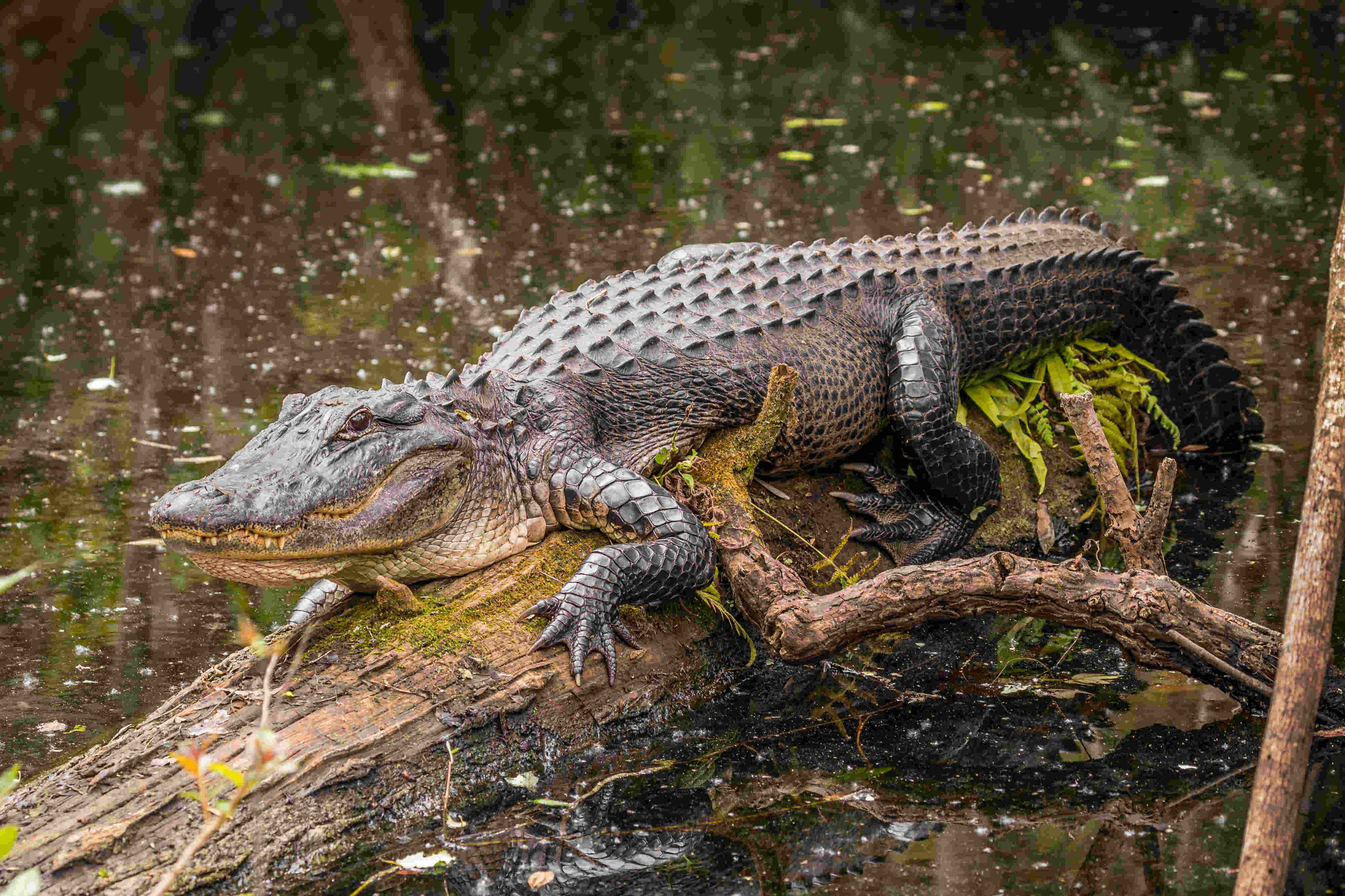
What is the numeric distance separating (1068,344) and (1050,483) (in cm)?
75

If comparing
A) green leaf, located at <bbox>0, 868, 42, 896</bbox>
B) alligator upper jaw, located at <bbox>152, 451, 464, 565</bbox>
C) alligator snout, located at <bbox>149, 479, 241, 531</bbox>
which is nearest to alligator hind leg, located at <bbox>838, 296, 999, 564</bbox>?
alligator upper jaw, located at <bbox>152, 451, 464, 565</bbox>

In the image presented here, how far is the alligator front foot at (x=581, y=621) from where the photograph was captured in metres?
Answer: 4.38

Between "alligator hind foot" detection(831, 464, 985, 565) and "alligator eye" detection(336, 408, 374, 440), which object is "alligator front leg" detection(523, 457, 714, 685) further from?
"alligator hind foot" detection(831, 464, 985, 565)

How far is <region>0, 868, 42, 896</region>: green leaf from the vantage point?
304cm

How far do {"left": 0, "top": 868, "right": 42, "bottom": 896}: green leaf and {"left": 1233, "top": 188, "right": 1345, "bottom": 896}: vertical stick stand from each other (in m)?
2.96

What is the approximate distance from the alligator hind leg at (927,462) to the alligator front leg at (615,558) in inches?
43.1

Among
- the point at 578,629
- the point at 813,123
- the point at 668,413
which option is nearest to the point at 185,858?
the point at 578,629

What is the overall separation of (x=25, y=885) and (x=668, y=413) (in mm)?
2873

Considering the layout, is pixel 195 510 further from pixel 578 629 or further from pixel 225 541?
pixel 578 629

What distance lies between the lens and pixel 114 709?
4.85 meters

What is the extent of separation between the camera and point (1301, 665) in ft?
10.8

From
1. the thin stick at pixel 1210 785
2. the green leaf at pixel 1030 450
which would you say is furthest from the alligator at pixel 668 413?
the thin stick at pixel 1210 785

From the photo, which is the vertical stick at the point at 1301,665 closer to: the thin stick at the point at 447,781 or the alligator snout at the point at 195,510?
the thin stick at the point at 447,781

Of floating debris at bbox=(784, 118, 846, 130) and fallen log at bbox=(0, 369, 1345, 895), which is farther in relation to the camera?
floating debris at bbox=(784, 118, 846, 130)
